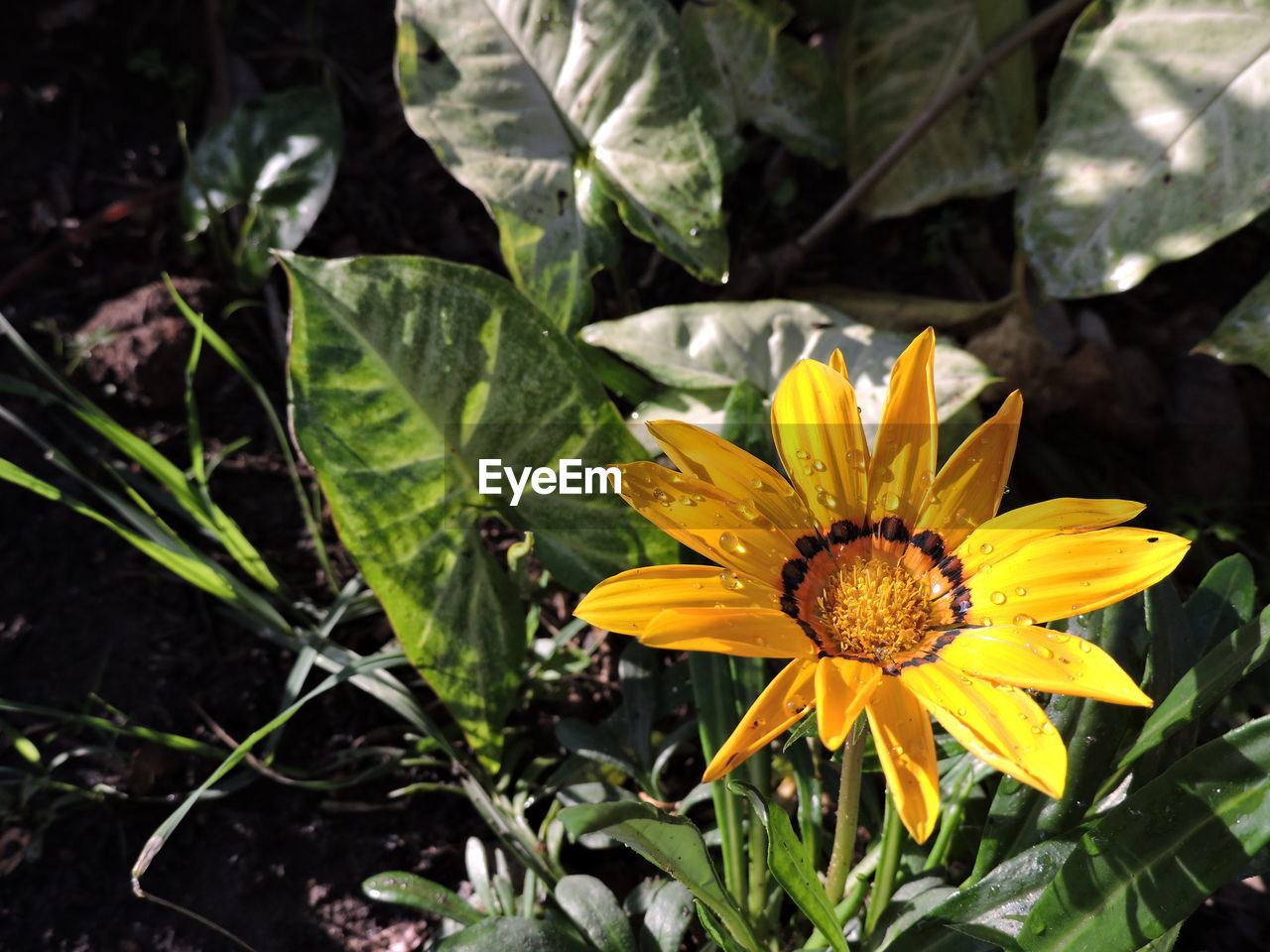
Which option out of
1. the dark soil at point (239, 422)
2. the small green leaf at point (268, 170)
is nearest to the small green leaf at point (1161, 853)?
the dark soil at point (239, 422)

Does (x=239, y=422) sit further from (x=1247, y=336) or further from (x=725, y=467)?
(x=1247, y=336)

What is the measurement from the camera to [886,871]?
116 centimetres

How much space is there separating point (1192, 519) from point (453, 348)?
134 centimetres

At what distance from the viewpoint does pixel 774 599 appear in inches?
37.6

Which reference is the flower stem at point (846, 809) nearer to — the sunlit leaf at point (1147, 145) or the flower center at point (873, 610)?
the flower center at point (873, 610)

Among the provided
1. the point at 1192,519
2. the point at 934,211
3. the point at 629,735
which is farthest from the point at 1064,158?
the point at 629,735

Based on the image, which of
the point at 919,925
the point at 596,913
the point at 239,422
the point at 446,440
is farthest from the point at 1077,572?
the point at 239,422

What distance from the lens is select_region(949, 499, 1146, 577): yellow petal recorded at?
914 millimetres

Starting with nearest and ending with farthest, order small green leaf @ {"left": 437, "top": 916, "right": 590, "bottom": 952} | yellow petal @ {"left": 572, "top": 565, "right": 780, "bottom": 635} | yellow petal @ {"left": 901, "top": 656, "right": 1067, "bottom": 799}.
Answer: yellow petal @ {"left": 901, "top": 656, "right": 1067, "bottom": 799} → yellow petal @ {"left": 572, "top": 565, "right": 780, "bottom": 635} → small green leaf @ {"left": 437, "top": 916, "right": 590, "bottom": 952}

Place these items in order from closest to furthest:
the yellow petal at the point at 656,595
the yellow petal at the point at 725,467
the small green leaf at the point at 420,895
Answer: the yellow petal at the point at 656,595
the yellow petal at the point at 725,467
the small green leaf at the point at 420,895

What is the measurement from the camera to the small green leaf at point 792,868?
0.95m

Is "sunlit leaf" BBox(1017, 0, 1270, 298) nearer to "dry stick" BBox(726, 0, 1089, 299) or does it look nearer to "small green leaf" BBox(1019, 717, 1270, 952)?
"dry stick" BBox(726, 0, 1089, 299)

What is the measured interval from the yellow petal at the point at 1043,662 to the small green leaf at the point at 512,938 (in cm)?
56

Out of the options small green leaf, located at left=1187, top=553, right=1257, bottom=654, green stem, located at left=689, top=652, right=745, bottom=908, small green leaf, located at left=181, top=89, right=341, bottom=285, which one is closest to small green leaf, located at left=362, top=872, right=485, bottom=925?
green stem, located at left=689, top=652, right=745, bottom=908
